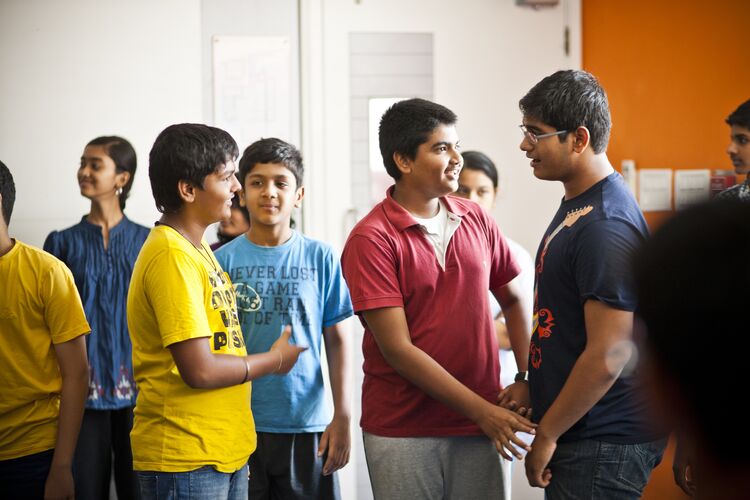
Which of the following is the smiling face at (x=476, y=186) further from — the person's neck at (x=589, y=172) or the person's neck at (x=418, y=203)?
the person's neck at (x=589, y=172)

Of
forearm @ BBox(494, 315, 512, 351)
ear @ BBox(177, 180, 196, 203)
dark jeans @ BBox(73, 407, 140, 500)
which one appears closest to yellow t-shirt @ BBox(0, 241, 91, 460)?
ear @ BBox(177, 180, 196, 203)

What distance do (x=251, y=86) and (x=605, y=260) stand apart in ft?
7.11

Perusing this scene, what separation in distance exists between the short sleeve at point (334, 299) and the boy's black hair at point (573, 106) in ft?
2.58

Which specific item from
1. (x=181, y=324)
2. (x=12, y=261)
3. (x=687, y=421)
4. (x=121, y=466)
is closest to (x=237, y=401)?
(x=181, y=324)

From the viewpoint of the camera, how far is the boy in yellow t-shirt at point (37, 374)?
1838 millimetres

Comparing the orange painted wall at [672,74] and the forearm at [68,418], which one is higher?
the orange painted wall at [672,74]

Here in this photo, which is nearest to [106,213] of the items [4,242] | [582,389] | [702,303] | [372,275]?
[4,242]

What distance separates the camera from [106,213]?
9.84 ft

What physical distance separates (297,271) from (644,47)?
2106 millimetres

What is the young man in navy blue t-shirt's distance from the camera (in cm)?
152

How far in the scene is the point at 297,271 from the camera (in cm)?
218

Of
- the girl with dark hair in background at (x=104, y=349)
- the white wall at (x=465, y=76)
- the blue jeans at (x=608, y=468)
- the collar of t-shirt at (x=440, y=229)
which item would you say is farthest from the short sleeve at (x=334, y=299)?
the white wall at (x=465, y=76)

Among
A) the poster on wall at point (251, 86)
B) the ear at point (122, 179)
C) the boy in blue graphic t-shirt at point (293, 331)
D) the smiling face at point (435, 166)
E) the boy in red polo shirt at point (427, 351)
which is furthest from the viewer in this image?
the poster on wall at point (251, 86)

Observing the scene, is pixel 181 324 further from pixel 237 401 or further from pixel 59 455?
pixel 59 455
